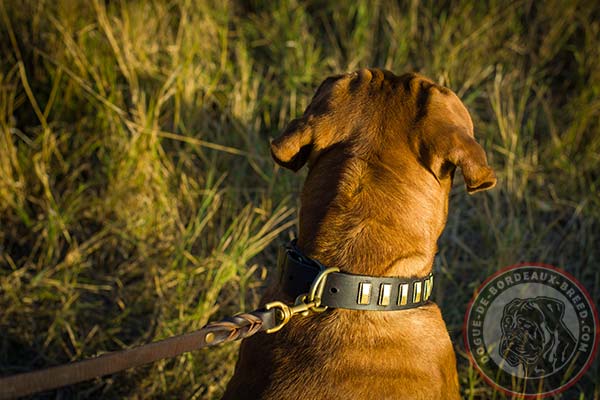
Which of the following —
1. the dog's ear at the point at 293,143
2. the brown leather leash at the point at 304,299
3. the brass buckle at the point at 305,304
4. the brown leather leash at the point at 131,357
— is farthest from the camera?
the dog's ear at the point at 293,143

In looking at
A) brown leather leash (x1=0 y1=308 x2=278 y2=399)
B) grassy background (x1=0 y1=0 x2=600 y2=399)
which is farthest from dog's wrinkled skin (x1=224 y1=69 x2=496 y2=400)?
grassy background (x1=0 y1=0 x2=600 y2=399)

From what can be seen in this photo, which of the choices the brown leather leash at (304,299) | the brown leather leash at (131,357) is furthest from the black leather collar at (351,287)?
the brown leather leash at (131,357)

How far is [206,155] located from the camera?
4.04 m

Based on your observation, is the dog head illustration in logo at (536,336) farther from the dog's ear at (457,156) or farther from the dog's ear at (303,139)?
the dog's ear at (303,139)

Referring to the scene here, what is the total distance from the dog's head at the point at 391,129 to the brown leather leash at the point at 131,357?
57cm

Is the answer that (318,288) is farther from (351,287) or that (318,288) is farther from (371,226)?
(371,226)

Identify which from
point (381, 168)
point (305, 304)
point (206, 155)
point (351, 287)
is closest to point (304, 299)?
point (305, 304)

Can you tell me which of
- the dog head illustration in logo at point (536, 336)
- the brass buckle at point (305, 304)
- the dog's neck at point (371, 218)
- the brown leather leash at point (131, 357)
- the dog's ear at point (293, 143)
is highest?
the dog's ear at point (293, 143)

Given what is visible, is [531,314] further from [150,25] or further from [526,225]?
[150,25]

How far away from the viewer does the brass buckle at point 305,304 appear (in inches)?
73.0

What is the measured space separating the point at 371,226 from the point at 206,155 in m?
2.19

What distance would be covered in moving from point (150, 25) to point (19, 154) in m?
1.17

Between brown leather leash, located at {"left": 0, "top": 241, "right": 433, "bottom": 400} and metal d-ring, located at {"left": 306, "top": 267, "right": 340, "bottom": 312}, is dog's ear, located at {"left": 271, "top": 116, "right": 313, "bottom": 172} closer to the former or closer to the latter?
brown leather leash, located at {"left": 0, "top": 241, "right": 433, "bottom": 400}

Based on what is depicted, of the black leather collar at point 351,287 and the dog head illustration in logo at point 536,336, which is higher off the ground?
the black leather collar at point 351,287
